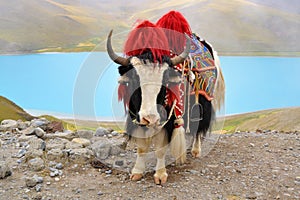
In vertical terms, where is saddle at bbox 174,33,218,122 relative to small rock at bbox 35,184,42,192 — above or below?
above

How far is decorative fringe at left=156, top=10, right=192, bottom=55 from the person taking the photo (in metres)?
2.98

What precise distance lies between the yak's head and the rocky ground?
2.58ft

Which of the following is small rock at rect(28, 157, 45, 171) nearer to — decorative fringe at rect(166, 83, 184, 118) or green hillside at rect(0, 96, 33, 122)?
decorative fringe at rect(166, 83, 184, 118)

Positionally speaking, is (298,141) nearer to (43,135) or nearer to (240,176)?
(240,176)

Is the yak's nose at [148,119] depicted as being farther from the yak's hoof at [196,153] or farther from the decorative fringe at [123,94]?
the yak's hoof at [196,153]

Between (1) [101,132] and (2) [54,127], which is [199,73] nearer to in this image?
(1) [101,132]

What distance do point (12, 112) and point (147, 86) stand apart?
4.22 meters

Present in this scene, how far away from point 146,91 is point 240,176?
1454mm

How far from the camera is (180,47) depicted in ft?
9.85

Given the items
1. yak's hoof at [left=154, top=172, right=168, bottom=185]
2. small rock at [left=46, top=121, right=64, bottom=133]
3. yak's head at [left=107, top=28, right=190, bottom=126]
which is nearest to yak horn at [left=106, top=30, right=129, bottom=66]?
yak's head at [left=107, top=28, right=190, bottom=126]

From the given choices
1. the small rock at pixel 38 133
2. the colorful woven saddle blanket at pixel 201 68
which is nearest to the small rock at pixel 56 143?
the small rock at pixel 38 133

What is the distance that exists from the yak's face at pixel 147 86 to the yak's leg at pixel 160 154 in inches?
16.6

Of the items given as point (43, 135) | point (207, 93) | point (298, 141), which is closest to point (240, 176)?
point (207, 93)

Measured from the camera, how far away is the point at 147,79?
249cm
